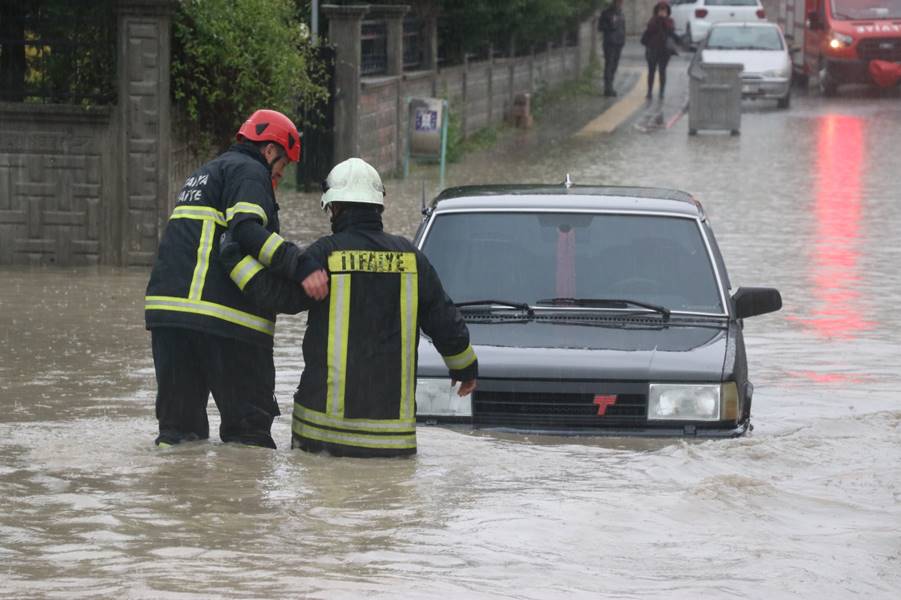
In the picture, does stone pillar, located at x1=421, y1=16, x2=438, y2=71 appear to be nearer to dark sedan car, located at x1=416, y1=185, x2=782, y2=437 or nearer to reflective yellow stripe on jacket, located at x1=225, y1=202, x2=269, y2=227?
dark sedan car, located at x1=416, y1=185, x2=782, y2=437

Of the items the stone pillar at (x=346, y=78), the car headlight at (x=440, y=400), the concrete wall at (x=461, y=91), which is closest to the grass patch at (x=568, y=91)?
the concrete wall at (x=461, y=91)

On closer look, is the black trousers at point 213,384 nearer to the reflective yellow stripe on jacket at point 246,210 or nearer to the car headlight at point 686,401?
the reflective yellow stripe on jacket at point 246,210

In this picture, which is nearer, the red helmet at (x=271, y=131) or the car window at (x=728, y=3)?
the red helmet at (x=271, y=131)

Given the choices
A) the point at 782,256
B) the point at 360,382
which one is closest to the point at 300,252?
the point at 360,382

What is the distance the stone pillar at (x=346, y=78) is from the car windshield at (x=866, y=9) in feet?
65.8

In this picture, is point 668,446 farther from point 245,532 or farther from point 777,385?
point 777,385

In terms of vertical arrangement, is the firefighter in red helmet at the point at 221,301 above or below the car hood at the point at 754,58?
below

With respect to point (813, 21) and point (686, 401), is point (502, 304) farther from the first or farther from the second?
point (813, 21)

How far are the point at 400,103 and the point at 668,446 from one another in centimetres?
1751

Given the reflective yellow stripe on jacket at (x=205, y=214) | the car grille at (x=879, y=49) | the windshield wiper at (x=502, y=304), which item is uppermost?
the car grille at (x=879, y=49)

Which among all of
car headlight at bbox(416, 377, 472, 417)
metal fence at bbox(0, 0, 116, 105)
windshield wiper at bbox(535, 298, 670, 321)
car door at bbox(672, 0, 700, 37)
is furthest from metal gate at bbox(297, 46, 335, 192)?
car door at bbox(672, 0, 700, 37)

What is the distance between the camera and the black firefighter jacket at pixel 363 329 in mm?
7137

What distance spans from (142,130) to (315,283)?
29.1ft

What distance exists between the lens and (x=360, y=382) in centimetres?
716
